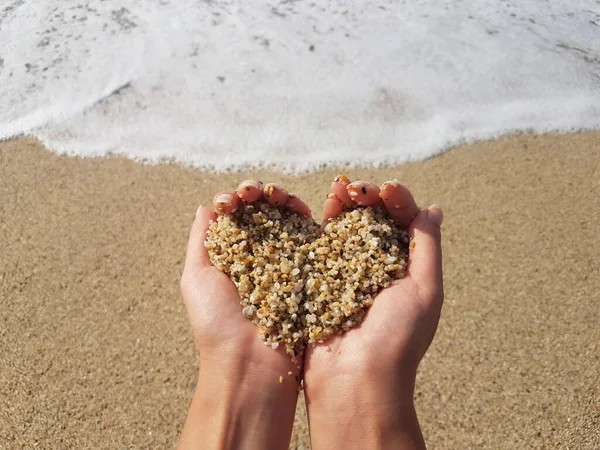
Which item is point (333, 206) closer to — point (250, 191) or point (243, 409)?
point (250, 191)

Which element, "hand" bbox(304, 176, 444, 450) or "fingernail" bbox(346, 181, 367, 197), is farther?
"fingernail" bbox(346, 181, 367, 197)

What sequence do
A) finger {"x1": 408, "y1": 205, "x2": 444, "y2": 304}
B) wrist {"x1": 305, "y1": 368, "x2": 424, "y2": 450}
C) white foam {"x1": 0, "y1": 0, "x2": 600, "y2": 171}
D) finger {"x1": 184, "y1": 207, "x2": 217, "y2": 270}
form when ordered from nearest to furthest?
wrist {"x1": 305, "y1": 368, "x2": 424, "y2": 450} < finger {"x1": 408, "y1": 205, "x2": 444, "y2": 304} < finger {"x1": 184, "y1": 207, "x2": 217, "y2": 270} < white foam {"x1": 0, "y1": 0, "x2": 600, "y2": 171}

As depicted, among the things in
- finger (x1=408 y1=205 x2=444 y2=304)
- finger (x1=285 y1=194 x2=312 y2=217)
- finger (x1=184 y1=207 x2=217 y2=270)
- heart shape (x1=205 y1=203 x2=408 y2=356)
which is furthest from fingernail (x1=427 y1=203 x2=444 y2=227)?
finger (x1=184 y1=207 x2=217 y2=270)

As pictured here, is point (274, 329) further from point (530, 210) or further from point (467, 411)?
point (530, 210)

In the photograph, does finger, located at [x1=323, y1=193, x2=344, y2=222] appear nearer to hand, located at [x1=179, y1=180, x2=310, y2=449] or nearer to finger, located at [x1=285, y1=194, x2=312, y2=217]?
finger, located at [x1=285, y1=194, x2=312, y2=217]

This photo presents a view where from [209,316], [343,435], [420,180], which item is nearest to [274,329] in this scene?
[209,316]

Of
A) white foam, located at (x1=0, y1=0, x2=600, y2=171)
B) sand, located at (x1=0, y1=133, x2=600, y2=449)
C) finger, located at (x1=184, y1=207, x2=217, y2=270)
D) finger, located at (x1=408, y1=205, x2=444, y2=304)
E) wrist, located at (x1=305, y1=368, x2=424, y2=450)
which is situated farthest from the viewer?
white foam, located at (x1=0, y1=0, x2=600, y2=171)
